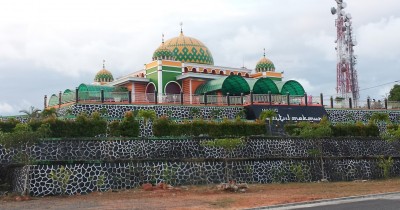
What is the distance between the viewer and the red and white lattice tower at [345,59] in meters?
58.0

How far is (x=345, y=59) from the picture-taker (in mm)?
58781

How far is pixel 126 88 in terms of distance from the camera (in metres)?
44.1

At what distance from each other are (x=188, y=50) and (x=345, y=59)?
72.7 ft

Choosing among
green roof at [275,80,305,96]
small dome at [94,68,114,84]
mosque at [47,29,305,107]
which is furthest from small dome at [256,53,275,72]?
small dome at [94,68,114,84]

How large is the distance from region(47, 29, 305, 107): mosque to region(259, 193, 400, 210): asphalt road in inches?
730

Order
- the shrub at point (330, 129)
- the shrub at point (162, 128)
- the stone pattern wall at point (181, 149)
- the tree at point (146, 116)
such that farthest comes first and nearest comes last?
the tree at point (146, 116), the shrub at point (330, 129), the shrub at point (162, 128), the stone pattern wall at point (181, 149)

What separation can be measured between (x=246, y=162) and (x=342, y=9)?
4113 cm

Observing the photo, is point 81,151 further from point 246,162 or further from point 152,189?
point 246,162

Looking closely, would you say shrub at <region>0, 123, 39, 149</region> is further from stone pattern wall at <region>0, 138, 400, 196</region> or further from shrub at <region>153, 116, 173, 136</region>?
shrub at <region>153, 116, 173, 136</region>

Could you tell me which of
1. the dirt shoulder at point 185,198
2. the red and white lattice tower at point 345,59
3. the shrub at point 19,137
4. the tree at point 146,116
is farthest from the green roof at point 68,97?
the red and white lattice tower at point 345,59

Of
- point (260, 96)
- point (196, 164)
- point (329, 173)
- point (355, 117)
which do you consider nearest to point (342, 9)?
point (355, 117)

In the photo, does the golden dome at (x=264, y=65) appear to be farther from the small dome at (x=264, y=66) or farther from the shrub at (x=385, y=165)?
the shrub at (x=385, y=165)

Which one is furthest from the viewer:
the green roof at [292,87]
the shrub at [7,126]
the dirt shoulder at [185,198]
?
the green roof at [292,87]

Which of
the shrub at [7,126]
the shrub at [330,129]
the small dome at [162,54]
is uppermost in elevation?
the small dome at [162,54]
